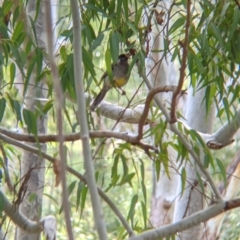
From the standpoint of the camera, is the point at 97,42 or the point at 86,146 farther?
the point at 97,42

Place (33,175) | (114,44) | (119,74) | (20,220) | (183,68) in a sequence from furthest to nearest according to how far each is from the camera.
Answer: (33,175), (119,74), (20,220), (114,44), (183,68)

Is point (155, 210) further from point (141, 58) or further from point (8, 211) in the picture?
point (141, 58)

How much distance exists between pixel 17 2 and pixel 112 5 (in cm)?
37

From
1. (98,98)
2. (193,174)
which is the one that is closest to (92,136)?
(98,98)

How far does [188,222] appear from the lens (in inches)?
61.2

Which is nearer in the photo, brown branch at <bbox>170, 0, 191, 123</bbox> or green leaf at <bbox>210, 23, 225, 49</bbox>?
brown branch at <bbox>170, 0, 191, 123</bbox>

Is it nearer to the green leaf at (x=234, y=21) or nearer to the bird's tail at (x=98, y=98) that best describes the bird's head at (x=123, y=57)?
the bird's tail at (x=98, y=98)

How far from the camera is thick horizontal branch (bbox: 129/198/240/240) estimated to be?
59.5 inches

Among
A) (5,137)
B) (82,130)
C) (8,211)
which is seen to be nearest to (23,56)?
(5,137)

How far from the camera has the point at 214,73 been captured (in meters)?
1.83

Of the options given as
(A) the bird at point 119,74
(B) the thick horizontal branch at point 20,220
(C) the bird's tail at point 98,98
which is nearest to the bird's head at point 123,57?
(A) the bird at point 119,74

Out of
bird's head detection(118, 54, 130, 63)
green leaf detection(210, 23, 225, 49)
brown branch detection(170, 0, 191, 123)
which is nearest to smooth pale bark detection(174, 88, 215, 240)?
bird's head detection(118, 54, 130, 63)

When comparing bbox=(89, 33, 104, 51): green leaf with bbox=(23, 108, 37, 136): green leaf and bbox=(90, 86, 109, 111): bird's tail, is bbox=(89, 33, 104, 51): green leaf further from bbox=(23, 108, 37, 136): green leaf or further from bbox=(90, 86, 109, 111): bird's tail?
bbox=(90, 86, 109, 111): bird's tail

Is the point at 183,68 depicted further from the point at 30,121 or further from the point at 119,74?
the point at 119,74
